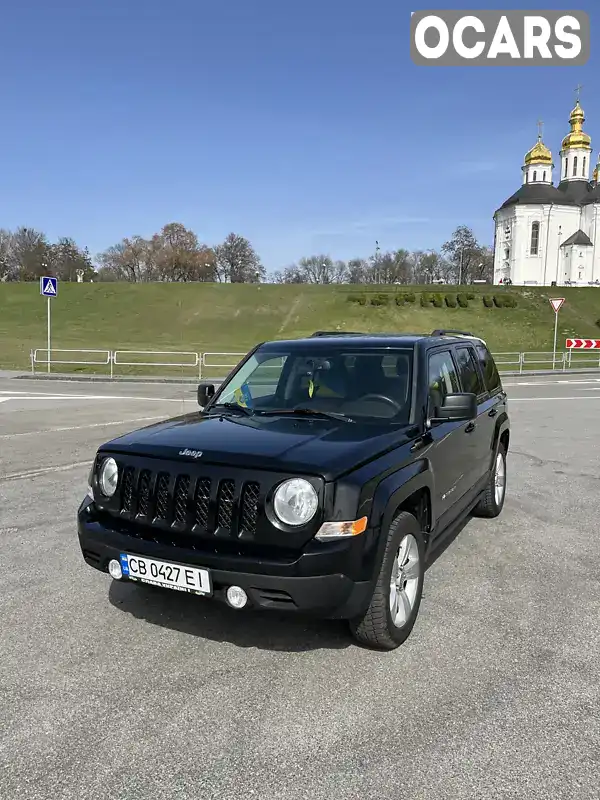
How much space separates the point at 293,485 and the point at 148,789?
4.62 feet

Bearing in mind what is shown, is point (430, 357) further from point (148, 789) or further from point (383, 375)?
point (148, 789)

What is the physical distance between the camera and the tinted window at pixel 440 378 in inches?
172

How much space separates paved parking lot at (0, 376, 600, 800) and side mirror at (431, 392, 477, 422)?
1292 millimetres

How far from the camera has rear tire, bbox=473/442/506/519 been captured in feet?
19.8

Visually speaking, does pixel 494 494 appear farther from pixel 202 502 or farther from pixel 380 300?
pixel 380 300

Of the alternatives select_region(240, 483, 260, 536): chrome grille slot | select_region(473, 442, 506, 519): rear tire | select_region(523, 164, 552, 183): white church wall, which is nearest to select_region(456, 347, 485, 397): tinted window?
select_region(473, 442, 506, 519): rear tire

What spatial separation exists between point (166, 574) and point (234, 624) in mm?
768

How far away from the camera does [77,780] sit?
2.48 meters

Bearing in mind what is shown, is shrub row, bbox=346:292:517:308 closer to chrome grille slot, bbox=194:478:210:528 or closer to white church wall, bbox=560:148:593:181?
white church wall, bbox=560:148:593:181

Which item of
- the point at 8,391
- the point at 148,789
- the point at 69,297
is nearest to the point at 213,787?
the point at 148,789

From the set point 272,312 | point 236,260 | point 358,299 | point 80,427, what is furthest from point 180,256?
point 80,427

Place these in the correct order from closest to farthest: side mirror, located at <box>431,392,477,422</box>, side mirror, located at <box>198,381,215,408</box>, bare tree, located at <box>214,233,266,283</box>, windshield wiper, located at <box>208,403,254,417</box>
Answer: side mirror, located at <box>431,392,477,422</box>, windshield wiper, located at <box>208,403,254,417</box>, side mirror, located at <box>198,381,215,408</box>, bare tree, located at <box>214,233,266,283</box>

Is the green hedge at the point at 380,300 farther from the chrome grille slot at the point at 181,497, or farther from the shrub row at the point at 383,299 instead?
the chrome grille slot at the point at 181,497

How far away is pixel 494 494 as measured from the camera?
612cm
